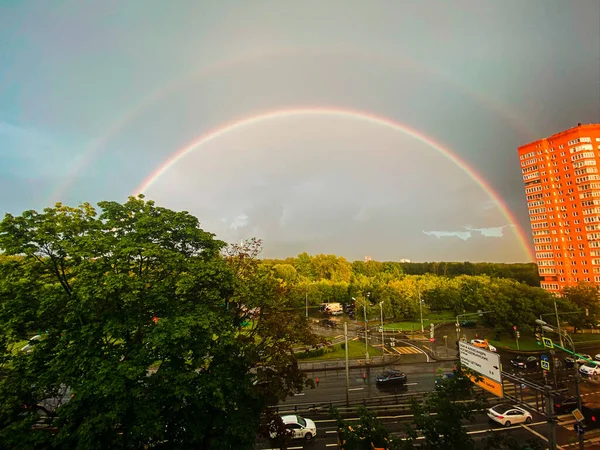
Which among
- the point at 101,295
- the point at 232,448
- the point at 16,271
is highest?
the point at 16,271

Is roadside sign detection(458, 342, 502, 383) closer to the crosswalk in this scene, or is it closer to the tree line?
the tree line

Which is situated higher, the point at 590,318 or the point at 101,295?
the point at 101,295

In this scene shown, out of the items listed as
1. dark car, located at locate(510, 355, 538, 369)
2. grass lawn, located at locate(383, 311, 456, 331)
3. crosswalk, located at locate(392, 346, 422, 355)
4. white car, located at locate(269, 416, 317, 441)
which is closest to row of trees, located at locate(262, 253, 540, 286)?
grass lawn, located at locate(383, 311, 456, 331)

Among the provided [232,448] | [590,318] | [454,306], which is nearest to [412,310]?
[454,306]

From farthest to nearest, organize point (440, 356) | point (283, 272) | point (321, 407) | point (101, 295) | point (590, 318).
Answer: point (283, 272) < point (590, 318) < point (440, 356) < point (321, 407) < point (101, 295)

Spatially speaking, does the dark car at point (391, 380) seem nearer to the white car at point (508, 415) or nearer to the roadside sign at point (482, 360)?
the white car at point (508, 415)

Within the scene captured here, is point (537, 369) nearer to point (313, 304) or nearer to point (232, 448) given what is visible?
point (232, 448)

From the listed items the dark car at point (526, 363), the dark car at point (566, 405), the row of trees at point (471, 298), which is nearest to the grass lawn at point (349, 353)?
the row of trees at point (471, 298)

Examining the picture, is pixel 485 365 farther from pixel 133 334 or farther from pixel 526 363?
pixel 526 363
